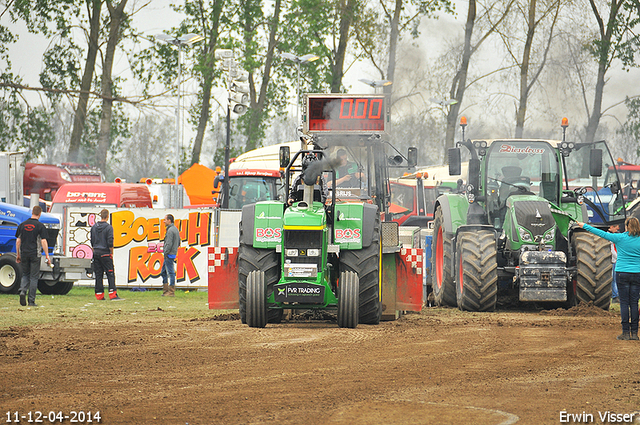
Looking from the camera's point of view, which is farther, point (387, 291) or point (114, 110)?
point (114, 110)

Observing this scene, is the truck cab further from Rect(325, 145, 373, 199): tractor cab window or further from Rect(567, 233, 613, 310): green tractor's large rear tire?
Rect(567, 233, 613, 310): green tractor's large rear tire

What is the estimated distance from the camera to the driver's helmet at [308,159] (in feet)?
41.1

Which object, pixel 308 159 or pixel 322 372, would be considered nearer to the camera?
pixel 322 372

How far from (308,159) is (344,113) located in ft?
7.06

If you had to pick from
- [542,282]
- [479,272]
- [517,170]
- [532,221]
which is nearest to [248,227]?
[479,272]

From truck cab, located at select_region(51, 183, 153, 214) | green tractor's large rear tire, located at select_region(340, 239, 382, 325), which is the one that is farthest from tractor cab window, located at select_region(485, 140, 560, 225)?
truck cab, located at select_region(51, 183, 153, 214)

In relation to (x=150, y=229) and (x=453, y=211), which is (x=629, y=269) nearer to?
(x=453, y=211)

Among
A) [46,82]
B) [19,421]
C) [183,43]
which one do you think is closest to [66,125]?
[46,82]

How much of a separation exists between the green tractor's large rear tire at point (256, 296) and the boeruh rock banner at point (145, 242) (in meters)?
9.56

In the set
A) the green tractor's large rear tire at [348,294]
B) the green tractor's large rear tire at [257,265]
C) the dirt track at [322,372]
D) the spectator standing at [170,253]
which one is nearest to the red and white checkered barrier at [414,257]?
the dirt track at [322,372]

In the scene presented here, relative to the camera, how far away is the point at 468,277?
552 inches

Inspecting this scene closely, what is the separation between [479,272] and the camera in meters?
13.9

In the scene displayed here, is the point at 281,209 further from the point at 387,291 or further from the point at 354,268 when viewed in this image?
the point at 387,291

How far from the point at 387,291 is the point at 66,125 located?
48.2 ft
